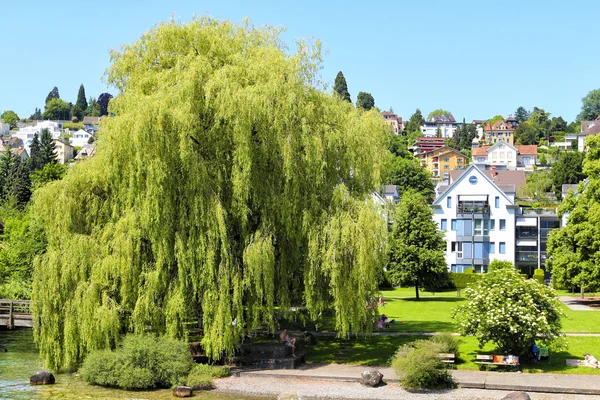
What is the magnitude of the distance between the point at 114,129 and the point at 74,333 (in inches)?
310

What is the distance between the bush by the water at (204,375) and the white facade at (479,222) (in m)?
50.3

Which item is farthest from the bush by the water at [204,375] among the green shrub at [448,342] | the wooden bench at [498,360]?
the wooden bench at [498,360]

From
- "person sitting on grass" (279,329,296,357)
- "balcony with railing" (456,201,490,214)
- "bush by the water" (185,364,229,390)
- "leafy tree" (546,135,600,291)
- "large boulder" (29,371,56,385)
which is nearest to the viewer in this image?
"bush by the water" (185,364,229,390)

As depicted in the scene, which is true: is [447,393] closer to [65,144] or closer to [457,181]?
[457,181]

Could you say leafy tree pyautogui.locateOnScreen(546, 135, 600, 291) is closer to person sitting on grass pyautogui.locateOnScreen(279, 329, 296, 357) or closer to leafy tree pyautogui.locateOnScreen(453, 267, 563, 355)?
leafy tree pyautogui.locateOnScreen(453, 267, 563, 355)

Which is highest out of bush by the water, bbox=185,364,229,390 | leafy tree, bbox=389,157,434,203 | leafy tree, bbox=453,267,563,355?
leafy tree, bbox=389,157,434,203

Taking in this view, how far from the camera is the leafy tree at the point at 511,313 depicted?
85.3 ft

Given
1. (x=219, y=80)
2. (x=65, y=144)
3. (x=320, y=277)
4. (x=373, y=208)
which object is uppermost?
(x=65, y=144)

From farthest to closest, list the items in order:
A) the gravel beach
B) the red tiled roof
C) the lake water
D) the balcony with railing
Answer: the red tiled roof < the balcony with railing < the lake water < the gravel beach

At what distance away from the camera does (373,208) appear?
1097 inches

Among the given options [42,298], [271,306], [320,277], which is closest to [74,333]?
[42,298]

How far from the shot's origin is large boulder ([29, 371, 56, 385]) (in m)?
25.9

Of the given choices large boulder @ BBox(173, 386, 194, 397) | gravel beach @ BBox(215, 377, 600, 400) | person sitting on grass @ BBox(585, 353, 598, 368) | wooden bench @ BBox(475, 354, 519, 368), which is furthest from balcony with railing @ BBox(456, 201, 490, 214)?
large boulder @ BBox(173, 386, 194, 397)

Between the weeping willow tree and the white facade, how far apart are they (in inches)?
1864
